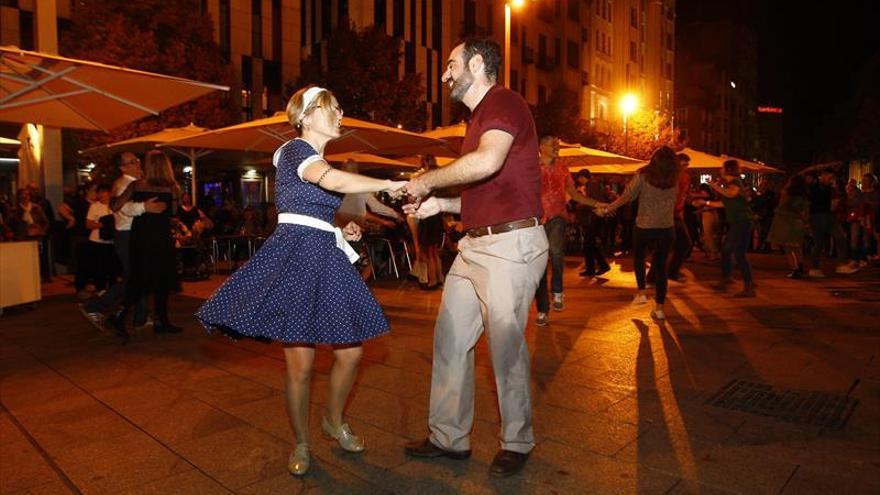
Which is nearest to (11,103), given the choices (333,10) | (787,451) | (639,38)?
(787,451)

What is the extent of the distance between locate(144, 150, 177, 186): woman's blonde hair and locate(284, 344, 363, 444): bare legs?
13.0ft

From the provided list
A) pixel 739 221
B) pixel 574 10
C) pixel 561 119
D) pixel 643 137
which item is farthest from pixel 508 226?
pixel 574 10

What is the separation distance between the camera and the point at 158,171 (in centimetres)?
655

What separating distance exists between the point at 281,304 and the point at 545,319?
14.2 ft

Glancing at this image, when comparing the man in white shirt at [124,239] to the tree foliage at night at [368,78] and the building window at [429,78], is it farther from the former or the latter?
the building window at [429,78]

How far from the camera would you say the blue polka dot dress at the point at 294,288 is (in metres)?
3.05

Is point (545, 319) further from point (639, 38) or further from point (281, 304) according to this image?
point (639, 38)

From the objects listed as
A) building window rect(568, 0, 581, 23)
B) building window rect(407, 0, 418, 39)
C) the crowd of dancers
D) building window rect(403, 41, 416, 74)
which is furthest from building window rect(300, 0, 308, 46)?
the crowd of dancers

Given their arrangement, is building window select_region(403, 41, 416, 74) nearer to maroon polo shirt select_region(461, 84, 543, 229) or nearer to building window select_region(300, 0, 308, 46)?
building window select_region(300, 0, 308, 46)

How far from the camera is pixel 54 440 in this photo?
3783mm

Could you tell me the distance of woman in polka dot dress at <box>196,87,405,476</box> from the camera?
3035mm

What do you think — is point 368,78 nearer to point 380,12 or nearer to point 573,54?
point 380,12

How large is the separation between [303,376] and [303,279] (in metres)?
0.50

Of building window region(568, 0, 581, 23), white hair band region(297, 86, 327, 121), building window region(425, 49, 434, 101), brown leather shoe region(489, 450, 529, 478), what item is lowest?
brown leather shoe region(489, 450, 529, 478)
